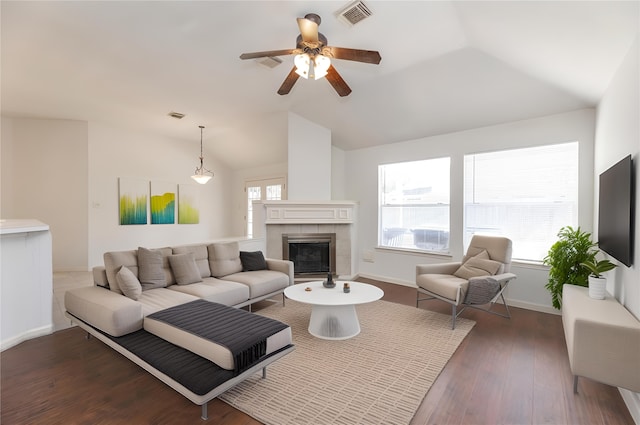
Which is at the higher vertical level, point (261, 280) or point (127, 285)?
point (127, 285)

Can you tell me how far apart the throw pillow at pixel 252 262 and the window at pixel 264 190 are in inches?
108

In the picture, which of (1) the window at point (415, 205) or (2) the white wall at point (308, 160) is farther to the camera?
(2) the white wall at point (308, 160)

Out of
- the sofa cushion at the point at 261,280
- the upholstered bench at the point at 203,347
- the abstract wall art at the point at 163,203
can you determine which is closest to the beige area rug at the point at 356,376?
the upholstered bench at the point at 203,347

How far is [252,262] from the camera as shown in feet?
13.5

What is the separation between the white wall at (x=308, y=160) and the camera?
5184 mm

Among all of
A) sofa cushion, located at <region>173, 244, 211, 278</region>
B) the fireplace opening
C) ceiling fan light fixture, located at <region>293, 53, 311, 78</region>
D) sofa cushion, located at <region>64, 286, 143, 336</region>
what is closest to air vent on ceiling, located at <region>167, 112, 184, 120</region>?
sofa cushion, located at <region>173, 244, 211, 278</region>

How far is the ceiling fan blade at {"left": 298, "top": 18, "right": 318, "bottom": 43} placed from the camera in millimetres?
2168

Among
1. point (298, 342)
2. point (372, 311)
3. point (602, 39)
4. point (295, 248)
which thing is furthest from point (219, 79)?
point (602, 39)

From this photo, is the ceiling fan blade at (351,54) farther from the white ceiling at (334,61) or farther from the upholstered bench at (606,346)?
the upholstered bench at (606,346)

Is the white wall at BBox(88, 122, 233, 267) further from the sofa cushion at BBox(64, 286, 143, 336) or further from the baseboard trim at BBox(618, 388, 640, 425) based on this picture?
the baseboard trim at BBox(618, 388, 640, 425)

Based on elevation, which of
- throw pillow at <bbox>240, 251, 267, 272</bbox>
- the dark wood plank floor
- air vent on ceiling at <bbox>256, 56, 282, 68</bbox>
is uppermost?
air vent on ceiling at <bbox>256, 56, 282, 68</bbox>

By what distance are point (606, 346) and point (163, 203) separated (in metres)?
7.38

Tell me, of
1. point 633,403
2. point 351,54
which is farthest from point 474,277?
point 351,54

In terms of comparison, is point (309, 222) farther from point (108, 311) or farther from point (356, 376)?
point (108, 311)
